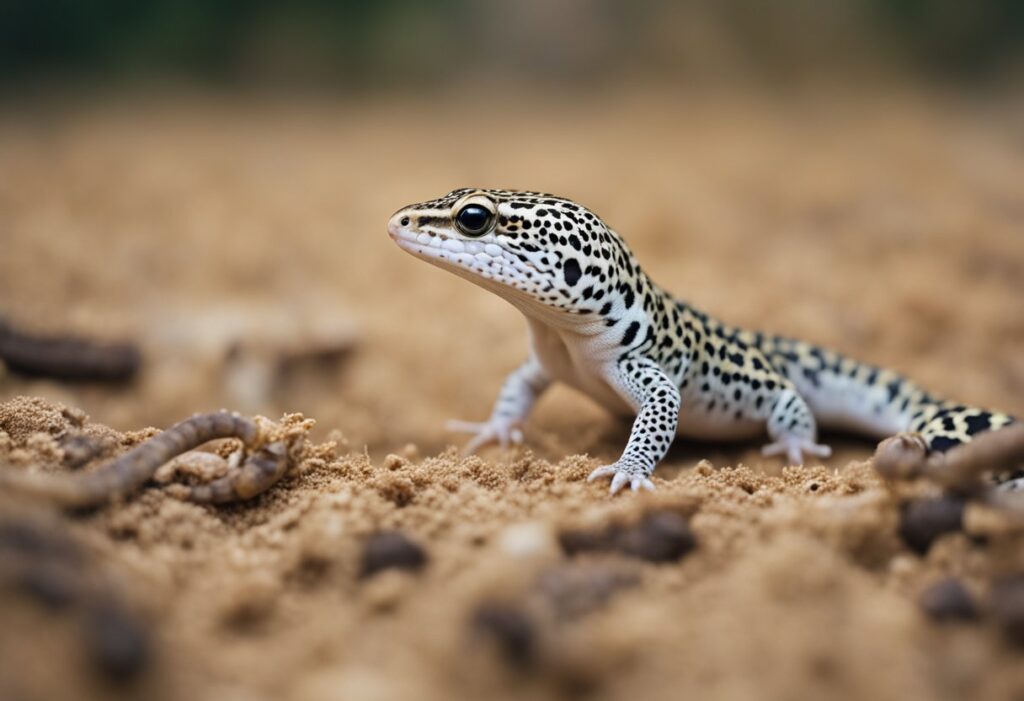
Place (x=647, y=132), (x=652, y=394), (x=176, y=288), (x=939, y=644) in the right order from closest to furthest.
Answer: (x=939, y=644)
(x=652, y=394)
(x=176, y=288)
(x=647, y=132)

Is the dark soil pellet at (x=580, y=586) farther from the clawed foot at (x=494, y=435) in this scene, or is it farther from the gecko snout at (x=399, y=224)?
the clawed foot at (x=494, y=435)

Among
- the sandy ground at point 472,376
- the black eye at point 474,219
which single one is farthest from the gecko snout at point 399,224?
the sandy ground at point 472,376

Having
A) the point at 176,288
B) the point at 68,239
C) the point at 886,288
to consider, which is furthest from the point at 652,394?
the point at 68,239

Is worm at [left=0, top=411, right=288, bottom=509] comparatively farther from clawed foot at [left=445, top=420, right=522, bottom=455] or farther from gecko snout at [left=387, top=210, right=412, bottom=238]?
clawed foot at [left=445, top=420, right=522, bottom=455]

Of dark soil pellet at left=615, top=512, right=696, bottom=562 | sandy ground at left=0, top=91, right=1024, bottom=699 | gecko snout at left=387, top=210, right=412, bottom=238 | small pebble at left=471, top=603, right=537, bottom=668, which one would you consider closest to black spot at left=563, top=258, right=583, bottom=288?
gecko snout at left=387, top=210, right=412, bottom=238

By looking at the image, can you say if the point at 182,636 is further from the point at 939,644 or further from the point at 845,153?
the point at 845,153

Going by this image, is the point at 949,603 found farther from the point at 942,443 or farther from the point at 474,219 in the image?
the point at 474,219
